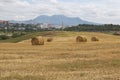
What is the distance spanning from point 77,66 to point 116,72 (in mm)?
3154

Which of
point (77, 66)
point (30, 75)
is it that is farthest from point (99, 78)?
point (77, 66)

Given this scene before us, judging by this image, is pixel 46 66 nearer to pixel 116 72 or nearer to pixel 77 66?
pixel 77 66

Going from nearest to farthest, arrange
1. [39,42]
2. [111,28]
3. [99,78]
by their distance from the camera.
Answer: [99,78], [39,42], [111,28]

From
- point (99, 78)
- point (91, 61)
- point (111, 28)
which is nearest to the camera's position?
point (99, 78)

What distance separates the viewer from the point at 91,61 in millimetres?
20891

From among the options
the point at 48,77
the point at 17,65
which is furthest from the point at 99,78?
the point at 17,65

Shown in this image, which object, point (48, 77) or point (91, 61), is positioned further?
point (91, 61)

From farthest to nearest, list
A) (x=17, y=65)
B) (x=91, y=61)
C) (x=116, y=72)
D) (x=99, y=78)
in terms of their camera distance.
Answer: (x=91, y=61) → (x=17, y=65) → (x=116, y=72) → (x=99, y=78)

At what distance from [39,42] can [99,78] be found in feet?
84.4

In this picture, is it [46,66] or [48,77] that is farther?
[46,66]

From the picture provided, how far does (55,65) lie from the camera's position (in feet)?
63.1

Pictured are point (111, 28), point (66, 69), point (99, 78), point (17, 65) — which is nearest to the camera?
point (99, 78)

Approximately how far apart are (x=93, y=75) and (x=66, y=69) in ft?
9.35

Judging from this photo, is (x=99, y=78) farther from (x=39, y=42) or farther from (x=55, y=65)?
(x=39, y=42)
